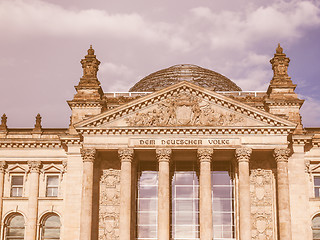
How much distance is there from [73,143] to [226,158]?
14.5 meters

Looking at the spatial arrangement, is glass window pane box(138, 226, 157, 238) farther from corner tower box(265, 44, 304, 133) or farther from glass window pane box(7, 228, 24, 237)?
corner tower box(265, 44, 304, 133)

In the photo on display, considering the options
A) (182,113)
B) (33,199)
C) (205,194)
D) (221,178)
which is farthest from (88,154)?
(221,178)

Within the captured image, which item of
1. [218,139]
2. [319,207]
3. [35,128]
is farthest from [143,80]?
[319,207]

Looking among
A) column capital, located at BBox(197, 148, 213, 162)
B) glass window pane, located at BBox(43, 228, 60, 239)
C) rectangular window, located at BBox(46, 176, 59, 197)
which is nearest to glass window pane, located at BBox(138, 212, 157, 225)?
column capital, located at BBox(197, 148, 213, 162)

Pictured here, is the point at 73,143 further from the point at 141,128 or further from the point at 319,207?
the point at 319,207

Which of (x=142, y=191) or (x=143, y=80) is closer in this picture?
(x=142, y=191)

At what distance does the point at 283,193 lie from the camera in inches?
1747

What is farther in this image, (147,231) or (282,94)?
(282,94)

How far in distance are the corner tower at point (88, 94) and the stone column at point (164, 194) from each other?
911 cm

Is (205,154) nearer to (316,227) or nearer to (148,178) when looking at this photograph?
(148,178)

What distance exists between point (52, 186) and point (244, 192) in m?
18.8

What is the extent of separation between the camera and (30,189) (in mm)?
49844

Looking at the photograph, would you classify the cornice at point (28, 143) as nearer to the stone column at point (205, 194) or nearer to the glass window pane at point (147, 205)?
the glass window pane at point (147, 205)

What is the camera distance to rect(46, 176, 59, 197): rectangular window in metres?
50.2
